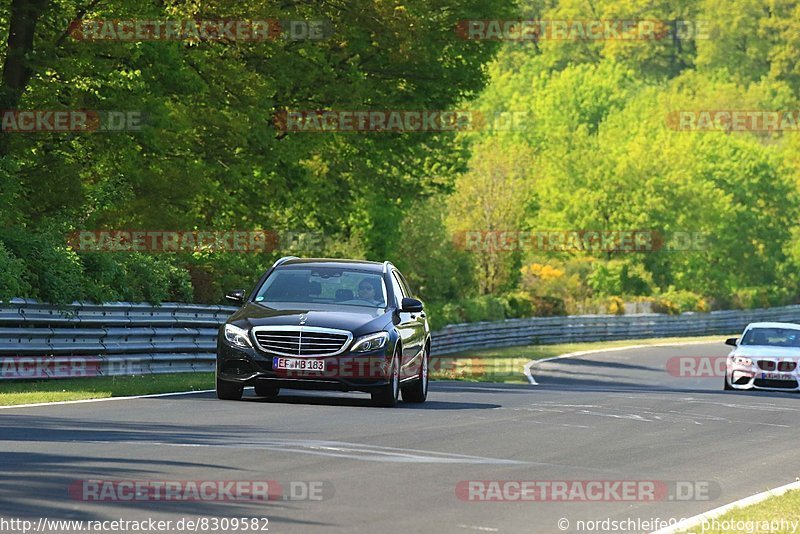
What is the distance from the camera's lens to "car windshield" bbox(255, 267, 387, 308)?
1975 cm

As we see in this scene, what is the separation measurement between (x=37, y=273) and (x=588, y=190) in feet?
A: 237

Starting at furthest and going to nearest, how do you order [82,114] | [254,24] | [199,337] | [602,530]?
[254,24]
[82,114]
[199,337]
[602,530]

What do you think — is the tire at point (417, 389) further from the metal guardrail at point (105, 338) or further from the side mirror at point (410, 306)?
the metal guardrail at point (105, 338)

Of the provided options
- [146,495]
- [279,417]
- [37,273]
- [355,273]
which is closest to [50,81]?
[37,273]

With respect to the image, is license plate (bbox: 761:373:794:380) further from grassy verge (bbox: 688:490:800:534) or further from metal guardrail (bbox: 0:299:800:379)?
grassy verge (bbox: 688:490:800:534)

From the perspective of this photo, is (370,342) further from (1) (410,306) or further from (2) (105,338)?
(2) (105,338)

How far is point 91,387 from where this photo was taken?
69.8 ft

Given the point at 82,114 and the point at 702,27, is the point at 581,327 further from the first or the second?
the point at 702,27

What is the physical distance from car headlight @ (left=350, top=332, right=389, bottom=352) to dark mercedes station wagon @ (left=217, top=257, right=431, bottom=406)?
0.01 meters

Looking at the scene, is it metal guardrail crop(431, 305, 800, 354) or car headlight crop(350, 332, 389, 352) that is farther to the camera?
metal guardrail crop(431, 305, 800, 354)

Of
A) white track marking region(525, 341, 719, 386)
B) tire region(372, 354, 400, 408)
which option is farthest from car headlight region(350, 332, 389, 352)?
white track marking region(525, 341, 719, 386)

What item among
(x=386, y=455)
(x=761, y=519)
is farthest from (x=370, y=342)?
(x=761, y=519)

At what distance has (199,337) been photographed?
27.4 metres

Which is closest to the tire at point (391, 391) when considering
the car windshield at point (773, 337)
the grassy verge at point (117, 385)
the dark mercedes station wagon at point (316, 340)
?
the dark mercedes station wagon at point (316, 340)
